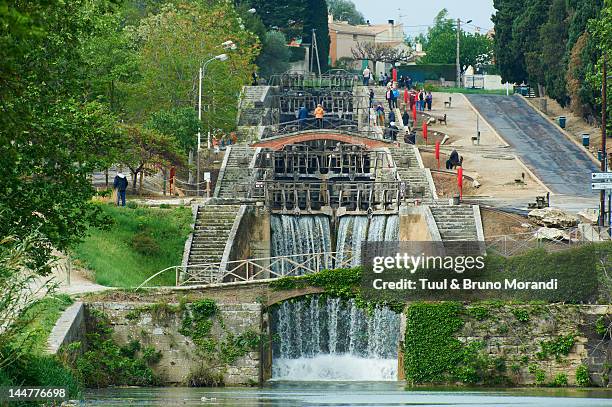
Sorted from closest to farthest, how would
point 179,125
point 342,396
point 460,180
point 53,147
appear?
point 53,147 → point 342,396 → point 179,125 → point 460,180

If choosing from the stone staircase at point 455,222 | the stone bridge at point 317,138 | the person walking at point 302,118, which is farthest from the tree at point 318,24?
the stone staircase at point 455,222

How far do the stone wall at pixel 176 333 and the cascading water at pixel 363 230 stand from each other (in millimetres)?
19624

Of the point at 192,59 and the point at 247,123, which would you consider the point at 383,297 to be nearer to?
the point at 192,59

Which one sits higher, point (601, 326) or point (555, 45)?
point (555, 45)

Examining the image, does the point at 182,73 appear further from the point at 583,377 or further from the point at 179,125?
the point at 583,377

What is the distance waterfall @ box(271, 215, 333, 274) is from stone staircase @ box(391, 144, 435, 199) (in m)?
4.47

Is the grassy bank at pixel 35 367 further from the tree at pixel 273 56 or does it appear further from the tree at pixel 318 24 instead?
the tree at pixel 318 24

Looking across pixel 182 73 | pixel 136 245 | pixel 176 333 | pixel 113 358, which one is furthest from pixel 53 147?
pixel 182 73

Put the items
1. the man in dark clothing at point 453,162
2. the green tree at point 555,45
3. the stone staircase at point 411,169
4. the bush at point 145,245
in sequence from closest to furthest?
the bush at point 145,245
the stone staircase at point 411,169
the man in dark clothing at point 453,162
the green tree at point 555,45

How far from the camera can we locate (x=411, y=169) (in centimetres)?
8262

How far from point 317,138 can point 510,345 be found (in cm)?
3880

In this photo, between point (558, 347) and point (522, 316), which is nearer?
point (558, 347)

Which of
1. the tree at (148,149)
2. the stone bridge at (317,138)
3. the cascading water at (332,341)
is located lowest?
the cascading water at (332,341)

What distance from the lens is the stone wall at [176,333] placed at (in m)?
53.1
